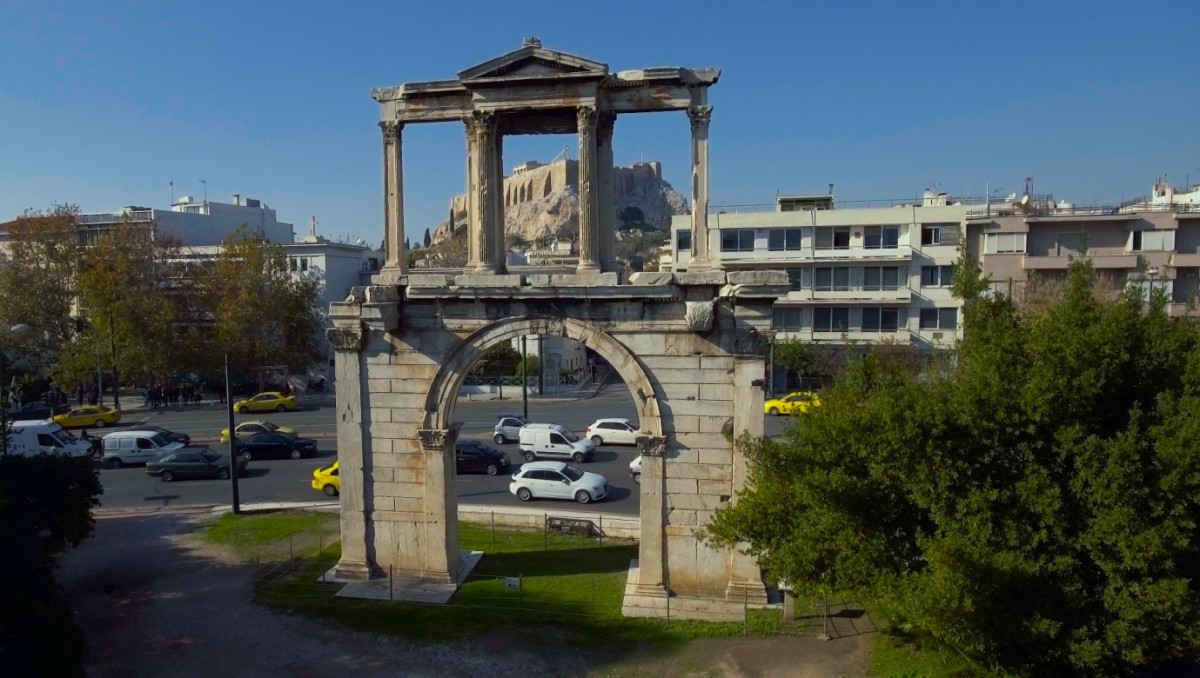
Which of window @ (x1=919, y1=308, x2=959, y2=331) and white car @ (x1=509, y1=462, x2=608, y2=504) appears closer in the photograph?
white car @ (x1=509, y1=462, x2=608, y2=504)

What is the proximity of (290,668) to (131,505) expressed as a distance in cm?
1543

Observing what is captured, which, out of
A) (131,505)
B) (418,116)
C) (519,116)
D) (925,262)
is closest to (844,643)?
(519,116)

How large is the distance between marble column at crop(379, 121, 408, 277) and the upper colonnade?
0.9 inches

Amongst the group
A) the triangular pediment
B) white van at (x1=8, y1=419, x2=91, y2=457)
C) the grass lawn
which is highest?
the triangular pediment

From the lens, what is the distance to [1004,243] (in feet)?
A: 130

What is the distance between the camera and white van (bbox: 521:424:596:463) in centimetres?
3098

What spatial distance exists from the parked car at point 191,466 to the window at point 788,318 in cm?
2922

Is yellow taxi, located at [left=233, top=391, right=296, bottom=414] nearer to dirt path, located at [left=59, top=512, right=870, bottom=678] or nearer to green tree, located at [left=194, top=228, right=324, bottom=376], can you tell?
green tree, located at [left=194, top=228, right=324, bottom=376]

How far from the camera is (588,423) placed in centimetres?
3875

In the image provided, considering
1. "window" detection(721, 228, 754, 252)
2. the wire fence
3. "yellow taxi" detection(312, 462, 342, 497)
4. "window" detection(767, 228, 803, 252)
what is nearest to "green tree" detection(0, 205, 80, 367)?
"yellow taxi" detection(312, 462, 342, 497)

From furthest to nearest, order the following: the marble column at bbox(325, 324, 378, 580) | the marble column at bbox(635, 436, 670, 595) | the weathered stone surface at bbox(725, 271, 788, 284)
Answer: the marble column at bbox(325, 324, 378, 580) < the marble column at bbox(635, 436, 670, 595) < the weathered stone surface at bbox(725, 271, 788, 284)

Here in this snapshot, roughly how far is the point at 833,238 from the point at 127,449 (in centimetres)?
3598

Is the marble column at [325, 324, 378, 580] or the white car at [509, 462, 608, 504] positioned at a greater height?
the marble column at [325, 324, 378, 580]

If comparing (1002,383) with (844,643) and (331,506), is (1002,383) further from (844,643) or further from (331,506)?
(331,506)
